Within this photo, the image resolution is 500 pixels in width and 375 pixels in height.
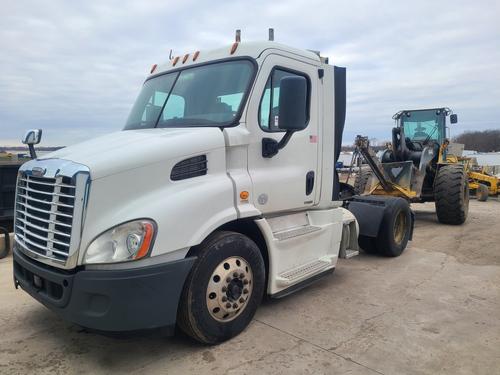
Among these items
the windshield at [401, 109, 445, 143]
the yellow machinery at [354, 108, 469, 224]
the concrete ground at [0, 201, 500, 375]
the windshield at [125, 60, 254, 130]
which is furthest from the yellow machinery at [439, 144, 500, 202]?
the windshield at [125, 60, 254, 130]

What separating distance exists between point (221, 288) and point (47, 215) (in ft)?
5.03

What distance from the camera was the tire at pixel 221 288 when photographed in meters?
3.45

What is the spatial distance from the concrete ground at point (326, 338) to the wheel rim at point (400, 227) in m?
1.34

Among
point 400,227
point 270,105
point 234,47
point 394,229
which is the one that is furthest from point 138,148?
point 400,227

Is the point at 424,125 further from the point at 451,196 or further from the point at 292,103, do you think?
the point at 292,103

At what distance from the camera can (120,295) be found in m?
3.04

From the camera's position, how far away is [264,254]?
14.0 ft

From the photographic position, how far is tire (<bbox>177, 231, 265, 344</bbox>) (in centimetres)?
345

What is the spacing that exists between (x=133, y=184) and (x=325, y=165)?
99.3 inches

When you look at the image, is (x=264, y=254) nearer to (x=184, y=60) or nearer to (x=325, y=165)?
(x=325, y=165)

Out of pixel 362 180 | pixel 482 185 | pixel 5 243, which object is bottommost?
pixel 5 243

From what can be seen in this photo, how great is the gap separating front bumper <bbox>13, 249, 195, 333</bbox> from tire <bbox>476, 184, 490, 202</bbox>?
14664 millimetres

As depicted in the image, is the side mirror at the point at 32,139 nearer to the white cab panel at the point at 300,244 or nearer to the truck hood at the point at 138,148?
the truck hood at the point at 138,148

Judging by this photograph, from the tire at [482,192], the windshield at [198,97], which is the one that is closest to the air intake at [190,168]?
the windshield at [198,97]
